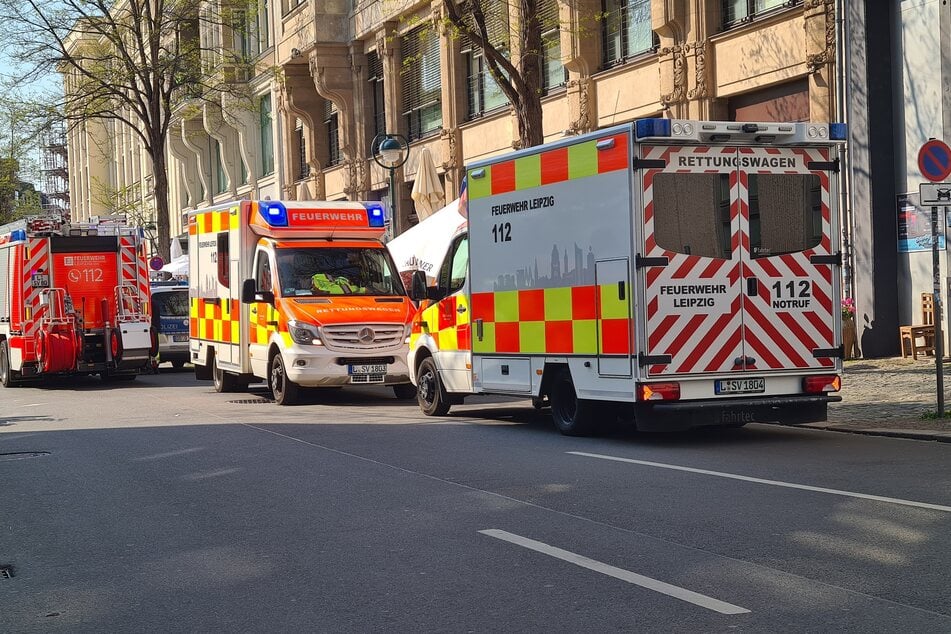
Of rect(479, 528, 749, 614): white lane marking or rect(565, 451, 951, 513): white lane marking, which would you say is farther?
rect(565, 451, 951, 513): white lane marking

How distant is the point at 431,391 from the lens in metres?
16.2

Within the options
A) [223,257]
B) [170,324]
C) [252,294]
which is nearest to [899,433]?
[252,294]

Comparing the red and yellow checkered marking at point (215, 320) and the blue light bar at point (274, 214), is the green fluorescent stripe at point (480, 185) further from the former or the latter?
the red and yellow checkered marking at point (215, 320)

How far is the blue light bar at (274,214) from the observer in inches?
755

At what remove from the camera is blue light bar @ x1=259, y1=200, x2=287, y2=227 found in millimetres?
19172

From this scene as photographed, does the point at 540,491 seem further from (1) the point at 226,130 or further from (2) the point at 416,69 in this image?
(1) the point at 226,130

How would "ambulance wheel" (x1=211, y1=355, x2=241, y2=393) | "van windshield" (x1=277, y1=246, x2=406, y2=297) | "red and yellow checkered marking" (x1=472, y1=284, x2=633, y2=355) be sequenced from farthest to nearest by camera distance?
"ambulance wheel" (x1=211, y1=355, x2=241, y2=393) < "van windshield" (x1=277, y1=246, x2=406, y2=297) < "red and yellow checkered marking" (x1=472, y1=284, x2=633, y2=355)

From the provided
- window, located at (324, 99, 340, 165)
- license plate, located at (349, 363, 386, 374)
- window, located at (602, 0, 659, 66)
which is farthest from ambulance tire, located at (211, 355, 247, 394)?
window, located at (324, 99, 340, 165)

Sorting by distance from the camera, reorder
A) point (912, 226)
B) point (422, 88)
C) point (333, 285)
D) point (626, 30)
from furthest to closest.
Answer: point (422, 88) < point (626, 30) < point (912, 226) < point (333, 285)

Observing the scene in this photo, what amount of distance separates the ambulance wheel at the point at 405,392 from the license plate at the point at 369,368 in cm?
127

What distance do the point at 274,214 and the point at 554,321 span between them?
23.9 feet

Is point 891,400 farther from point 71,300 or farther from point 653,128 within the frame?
point 71,300

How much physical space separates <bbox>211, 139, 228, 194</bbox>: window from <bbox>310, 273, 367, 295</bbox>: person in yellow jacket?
36.9m

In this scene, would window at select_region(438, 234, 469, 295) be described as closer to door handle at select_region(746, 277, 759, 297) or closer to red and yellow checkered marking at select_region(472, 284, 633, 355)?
red and yellow checkered marking at select_region(472, 284, 633, 355)
